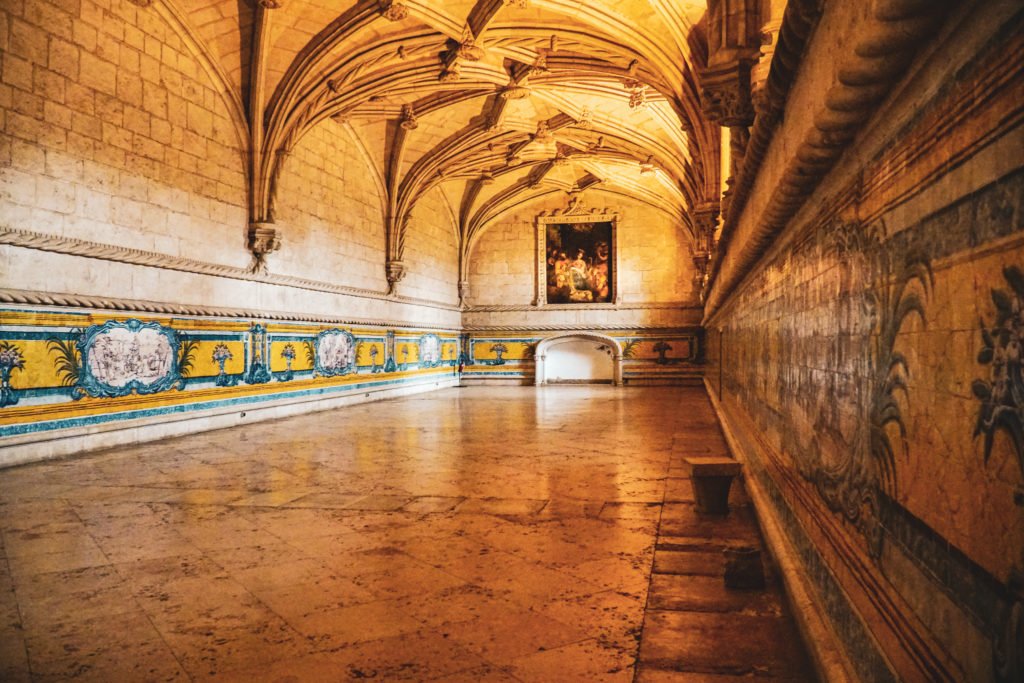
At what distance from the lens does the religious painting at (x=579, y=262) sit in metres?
20.2

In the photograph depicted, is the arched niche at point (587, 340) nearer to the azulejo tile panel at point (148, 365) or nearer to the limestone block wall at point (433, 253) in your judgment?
the limestone block wall at point (433, 253)

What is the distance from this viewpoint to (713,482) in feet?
13.2

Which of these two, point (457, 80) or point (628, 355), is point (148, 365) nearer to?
point (457, 80)

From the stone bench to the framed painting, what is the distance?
16233mm

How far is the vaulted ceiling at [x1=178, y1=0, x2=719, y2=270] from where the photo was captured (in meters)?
9.26

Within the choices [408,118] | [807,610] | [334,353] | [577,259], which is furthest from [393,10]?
[577,259]

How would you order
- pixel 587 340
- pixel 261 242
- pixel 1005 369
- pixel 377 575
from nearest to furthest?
pixel 1005 369 < pixel 377 575 < pixel 261 242 < pixel 587 340

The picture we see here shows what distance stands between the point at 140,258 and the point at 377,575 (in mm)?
6593

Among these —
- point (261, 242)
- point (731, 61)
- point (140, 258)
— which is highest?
point (731, 61)

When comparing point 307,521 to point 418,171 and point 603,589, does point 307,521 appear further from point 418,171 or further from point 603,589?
point 418,171

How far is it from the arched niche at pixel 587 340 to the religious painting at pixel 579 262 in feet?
3.61

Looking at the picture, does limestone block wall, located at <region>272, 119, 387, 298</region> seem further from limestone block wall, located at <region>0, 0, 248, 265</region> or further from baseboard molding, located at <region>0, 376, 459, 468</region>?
baseboard molding, located at <region>0, 376, 459, 468</region>

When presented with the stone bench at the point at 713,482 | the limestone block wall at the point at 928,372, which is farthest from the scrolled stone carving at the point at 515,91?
the limestone block wall at the point at 928,372

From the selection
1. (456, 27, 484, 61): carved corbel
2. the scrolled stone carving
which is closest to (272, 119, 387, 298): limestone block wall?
(456, 27, 484, 61): carved corbel
